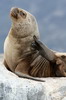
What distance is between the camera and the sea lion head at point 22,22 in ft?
31.4

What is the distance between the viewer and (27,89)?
316 inches

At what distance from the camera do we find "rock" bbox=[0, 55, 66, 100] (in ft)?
25.8

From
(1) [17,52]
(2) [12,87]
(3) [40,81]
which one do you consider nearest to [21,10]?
(1) [17,52]

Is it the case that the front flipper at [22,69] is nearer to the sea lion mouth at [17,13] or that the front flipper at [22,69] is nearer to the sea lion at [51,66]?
the sea lion at [51,66]

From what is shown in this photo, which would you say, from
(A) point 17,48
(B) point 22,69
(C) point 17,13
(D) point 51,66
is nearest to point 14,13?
(C) point 17,13

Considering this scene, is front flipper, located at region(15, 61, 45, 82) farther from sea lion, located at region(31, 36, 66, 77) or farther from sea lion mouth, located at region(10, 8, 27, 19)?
sea lion mouth, located at region(10, 8, 27, 19)

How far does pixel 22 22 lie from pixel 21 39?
1.25 feet

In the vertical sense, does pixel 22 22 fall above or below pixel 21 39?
above

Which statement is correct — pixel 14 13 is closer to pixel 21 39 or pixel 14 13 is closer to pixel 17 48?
pixel 21 39

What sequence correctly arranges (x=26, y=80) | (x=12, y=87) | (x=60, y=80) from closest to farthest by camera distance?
(x=12, y=87) → (x=26, y=80) → (x=60, y=80)

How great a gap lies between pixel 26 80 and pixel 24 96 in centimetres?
58

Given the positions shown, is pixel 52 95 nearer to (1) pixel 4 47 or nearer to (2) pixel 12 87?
(2) pixel 12 87

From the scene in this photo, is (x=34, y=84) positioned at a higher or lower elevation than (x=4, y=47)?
lower

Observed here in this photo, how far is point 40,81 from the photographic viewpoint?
8.88 metres
